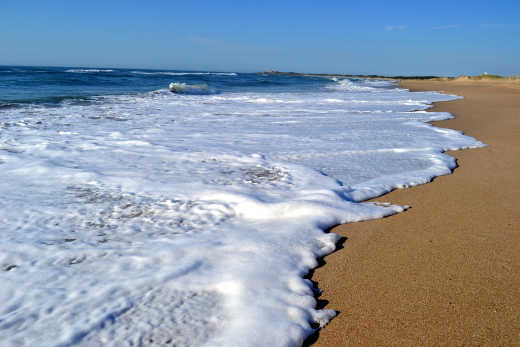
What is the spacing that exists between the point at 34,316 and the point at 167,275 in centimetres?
62

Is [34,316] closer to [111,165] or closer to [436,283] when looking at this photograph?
[436,283]

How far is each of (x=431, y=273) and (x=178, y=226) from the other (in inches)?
63.0

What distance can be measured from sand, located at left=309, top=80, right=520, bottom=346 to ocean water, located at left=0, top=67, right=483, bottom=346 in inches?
5.7

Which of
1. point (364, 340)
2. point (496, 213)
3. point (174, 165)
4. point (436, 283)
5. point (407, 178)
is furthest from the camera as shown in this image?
point (174, 165)

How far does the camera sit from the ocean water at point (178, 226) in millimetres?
1697

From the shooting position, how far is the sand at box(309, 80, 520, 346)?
64.9 inches

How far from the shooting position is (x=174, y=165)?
4.18 m

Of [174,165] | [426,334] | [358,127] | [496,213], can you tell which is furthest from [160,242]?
[358,127]

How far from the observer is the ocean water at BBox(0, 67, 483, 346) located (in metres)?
1.70

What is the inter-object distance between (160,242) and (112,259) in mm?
312

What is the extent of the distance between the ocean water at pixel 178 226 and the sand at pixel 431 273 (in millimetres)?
145

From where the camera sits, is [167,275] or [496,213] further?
[496,213]

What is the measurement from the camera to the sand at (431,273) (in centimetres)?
165

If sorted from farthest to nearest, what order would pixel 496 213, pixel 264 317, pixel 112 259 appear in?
pixel 496 213, pixel 112 259, pixel 264 317
